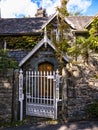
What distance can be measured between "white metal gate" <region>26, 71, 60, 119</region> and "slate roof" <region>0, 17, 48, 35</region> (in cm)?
800

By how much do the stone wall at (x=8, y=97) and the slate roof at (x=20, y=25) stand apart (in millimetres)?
9862

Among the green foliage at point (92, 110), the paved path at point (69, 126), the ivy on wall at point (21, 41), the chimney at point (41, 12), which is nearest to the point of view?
the paved path at point (69, 126)

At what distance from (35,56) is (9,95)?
6.76 m

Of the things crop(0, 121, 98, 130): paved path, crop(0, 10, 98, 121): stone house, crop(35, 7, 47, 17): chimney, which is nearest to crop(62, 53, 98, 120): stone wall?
crop(0, 10, 98, 121): stone house

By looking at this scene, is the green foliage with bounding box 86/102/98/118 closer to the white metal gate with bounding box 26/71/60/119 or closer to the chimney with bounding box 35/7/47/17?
the white metal gate with bounding box 26/71/60/119

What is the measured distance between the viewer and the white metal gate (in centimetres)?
1169

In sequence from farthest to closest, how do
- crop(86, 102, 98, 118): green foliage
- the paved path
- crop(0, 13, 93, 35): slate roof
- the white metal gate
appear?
crop(0, 13, 93, 35): slate roof < the white metal gate < crop(86, 102, 98, 118): green foliage < the paved path

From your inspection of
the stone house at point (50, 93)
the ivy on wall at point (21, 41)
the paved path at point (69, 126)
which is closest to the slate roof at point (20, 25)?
the ivy on wall at point (21, 41)

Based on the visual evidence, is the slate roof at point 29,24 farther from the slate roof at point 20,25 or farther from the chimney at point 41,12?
the chimney at point 41,12

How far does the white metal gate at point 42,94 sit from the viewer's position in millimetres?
11688

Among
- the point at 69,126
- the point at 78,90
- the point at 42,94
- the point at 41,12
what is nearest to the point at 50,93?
the point at 42,94

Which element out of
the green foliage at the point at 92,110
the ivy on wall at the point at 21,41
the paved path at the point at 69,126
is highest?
the ivy on wall at the point at 21,41

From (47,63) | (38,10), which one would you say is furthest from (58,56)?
(38,10)

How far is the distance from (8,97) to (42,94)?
2.39m
